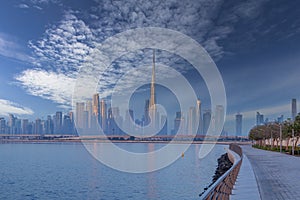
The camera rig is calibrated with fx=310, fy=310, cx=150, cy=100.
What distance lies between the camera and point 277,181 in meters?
15.8

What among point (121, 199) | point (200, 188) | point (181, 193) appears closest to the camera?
point (121, 199)

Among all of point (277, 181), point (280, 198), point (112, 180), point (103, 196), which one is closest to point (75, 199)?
point (103, 196)

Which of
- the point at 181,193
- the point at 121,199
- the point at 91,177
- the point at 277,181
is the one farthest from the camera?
the point at 91,177

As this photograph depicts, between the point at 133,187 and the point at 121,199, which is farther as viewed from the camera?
the point at 133,187

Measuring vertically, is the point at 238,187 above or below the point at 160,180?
above

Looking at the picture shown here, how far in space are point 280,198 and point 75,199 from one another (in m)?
17.2

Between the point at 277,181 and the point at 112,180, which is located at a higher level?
the point at 277,181

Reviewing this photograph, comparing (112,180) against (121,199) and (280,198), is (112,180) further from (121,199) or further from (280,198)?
(280,198)

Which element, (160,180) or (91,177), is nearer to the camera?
(160,180)

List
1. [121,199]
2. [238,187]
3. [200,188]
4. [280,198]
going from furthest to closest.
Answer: [200,188] → [121,199] → [238,187] → [280,198]

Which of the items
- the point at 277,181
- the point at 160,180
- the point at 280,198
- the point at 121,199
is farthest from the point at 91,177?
the point at 280,198

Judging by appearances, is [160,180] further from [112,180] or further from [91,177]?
[91,177]

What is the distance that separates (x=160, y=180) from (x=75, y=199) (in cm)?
1225

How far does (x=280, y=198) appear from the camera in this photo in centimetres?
1106
